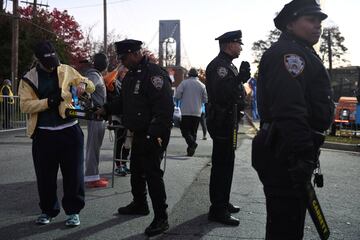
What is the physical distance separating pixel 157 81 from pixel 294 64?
1.88m

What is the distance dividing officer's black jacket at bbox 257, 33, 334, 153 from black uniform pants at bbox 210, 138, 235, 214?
75.1 inches

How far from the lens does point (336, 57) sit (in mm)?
52375

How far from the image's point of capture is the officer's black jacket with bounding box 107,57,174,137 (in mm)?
4209

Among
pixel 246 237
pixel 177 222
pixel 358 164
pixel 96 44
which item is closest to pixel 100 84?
pixel 177 222

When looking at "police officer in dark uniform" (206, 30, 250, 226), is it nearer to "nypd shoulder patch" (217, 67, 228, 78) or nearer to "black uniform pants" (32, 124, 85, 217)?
"nypd shoulder patch" (217, 67, 228, 78)

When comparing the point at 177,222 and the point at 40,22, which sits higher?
the point at 40,22

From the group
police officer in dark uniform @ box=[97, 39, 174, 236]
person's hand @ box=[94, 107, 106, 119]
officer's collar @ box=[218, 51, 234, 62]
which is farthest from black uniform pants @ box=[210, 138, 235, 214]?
person's hand @ box=[94, 107, 106, 119]

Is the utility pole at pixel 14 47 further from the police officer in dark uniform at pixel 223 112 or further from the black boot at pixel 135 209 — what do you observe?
the police officer in dark uniform at pixel 223 112

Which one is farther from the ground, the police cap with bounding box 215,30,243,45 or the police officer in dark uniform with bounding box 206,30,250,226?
the police cap with bounding box 215,30,243,45

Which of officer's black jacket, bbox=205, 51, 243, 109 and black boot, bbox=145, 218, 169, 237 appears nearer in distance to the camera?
black boot, bbox=145, 218, 169, 237

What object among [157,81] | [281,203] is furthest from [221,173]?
[281,203]

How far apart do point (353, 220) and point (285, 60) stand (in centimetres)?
297

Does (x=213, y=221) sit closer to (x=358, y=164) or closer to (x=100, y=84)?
(x=100, y=84)

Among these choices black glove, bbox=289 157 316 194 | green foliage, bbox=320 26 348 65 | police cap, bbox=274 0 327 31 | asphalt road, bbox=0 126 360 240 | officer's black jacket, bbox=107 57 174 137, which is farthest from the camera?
green foliage, bbox=320 26 348 65
